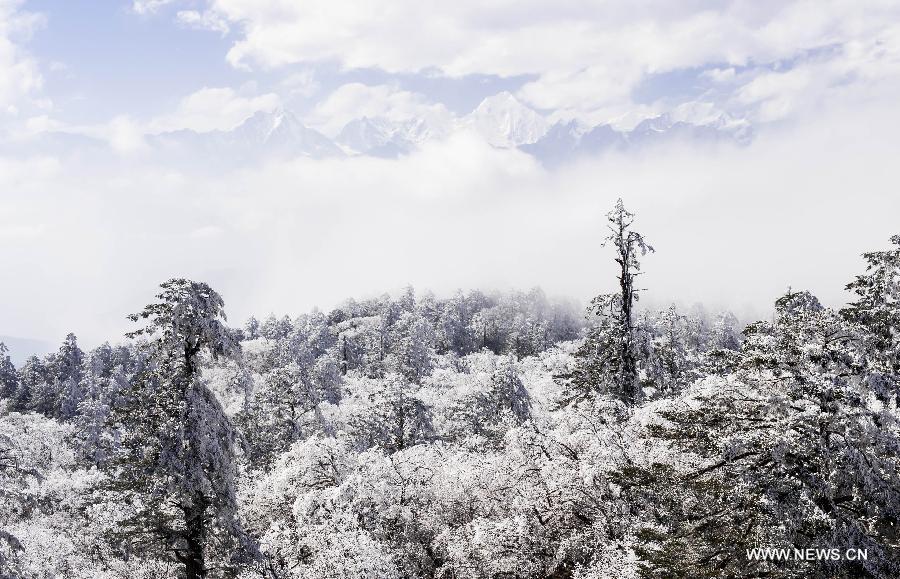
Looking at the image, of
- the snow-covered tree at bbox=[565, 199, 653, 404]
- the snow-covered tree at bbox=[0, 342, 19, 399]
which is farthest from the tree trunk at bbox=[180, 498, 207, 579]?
the snow-covered tree at bbox=[0, 342, 19, 399]

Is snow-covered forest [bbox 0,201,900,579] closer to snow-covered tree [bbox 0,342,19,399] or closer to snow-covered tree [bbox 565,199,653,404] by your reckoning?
snow-covered tree [bbox 565,199,653,404]

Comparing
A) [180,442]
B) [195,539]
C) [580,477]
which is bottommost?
[195,539]

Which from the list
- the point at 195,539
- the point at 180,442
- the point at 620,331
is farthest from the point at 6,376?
the point at 620,331

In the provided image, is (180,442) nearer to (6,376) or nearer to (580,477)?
(580,477)

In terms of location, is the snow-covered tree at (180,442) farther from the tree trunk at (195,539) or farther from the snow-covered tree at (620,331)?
the snow-covered tree at (620,331)

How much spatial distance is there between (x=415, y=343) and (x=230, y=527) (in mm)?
91254

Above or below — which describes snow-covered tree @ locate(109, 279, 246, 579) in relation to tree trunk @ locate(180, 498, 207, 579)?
above

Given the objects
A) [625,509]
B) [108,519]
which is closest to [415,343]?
[108,519]

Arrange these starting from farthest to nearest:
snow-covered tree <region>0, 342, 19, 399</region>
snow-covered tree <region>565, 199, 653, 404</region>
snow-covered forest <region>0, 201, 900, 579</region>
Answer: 1. snow-covered tree <region>0, 342, 19, 399</region>
2. snow-covered tree <region>565, 199, 653, 404</region>
3. snow-covered forest <region>0, 201, 900, 579</region>

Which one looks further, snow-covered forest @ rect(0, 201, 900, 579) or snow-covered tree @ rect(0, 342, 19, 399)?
snow-covered tree @ rect(0, 342, 19, 399)

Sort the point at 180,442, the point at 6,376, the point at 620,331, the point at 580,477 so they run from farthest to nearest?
1. the point at 6,376
2. the point at 620,331
3. the point at 580,477
4. the point at 180,442

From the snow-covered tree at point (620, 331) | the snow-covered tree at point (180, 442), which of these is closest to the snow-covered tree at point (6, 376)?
the snow-covered tree at point (180, 442)

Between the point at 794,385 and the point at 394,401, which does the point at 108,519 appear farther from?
the point at 794,385

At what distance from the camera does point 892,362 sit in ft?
54.5
